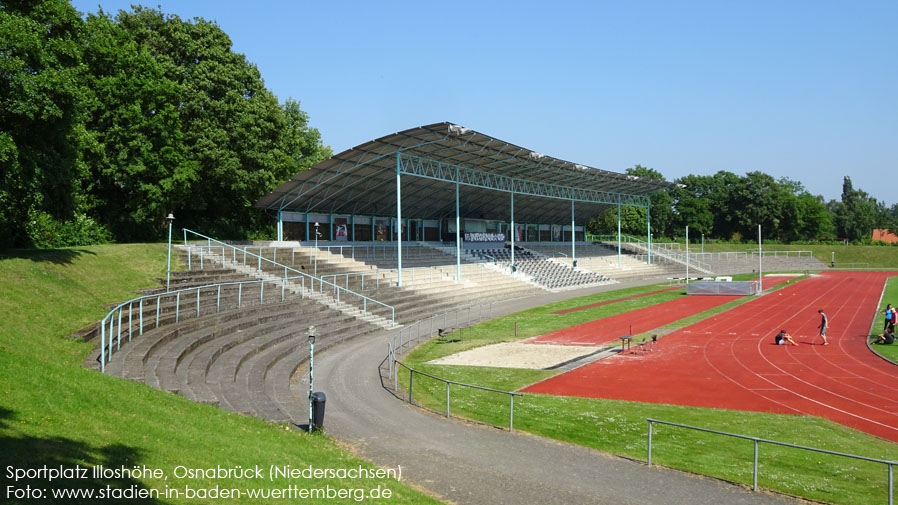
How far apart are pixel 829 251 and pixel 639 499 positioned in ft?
322

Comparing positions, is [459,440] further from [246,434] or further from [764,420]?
[764,420]

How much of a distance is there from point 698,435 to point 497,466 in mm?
5642

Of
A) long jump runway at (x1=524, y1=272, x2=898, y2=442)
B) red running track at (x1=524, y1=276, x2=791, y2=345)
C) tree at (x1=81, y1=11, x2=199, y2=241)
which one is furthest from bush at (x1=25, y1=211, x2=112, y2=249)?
long jump runway at (x1=524, y1=272, x2=898, y2=442)

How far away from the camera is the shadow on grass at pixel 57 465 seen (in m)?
6.21

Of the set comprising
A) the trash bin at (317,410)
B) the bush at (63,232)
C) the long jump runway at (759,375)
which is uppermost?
the bush at (63,232)

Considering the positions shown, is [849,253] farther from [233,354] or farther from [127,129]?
[233,354]

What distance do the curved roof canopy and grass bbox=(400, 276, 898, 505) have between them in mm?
21483

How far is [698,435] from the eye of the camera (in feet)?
48.0

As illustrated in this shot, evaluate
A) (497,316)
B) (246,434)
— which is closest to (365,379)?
(246,434)

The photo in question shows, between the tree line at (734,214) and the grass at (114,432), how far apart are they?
95.9 m

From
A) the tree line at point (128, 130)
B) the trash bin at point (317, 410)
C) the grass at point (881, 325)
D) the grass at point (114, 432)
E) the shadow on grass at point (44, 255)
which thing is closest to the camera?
the grass at point (114, 432)

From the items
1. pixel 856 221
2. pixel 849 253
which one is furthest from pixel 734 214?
pixel 856 221

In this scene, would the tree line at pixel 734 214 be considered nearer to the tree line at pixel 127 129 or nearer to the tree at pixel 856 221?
the tree at pixel 856 221

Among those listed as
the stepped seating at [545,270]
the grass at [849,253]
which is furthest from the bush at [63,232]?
the grass at [849,253]
